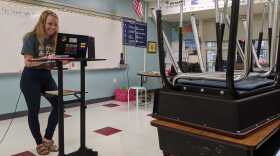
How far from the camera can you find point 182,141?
85 cm

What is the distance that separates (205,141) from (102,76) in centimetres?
438

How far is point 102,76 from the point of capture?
5.03 m

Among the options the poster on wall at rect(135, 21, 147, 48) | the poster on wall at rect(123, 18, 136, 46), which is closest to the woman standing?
the poster on wall at rect(123, 18, 136, 46)

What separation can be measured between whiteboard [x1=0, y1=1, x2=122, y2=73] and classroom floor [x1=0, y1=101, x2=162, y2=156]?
3.16ft

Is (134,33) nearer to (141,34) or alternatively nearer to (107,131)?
(141,34)

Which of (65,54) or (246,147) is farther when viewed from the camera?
(65,54)

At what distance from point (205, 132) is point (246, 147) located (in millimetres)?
143

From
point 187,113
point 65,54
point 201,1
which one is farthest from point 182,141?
point 201,1

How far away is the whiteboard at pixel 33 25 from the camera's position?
3.41m

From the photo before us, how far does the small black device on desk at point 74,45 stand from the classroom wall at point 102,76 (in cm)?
223

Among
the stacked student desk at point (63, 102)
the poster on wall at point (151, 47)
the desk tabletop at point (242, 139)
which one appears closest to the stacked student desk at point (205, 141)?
the desk tabletop at point (242, 139)

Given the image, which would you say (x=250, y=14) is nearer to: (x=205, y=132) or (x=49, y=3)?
(x=205, y=132)

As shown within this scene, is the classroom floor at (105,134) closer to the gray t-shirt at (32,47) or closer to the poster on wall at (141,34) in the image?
the gray t-shirt at (32,47)

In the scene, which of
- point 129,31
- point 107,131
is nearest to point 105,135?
point 107,131
